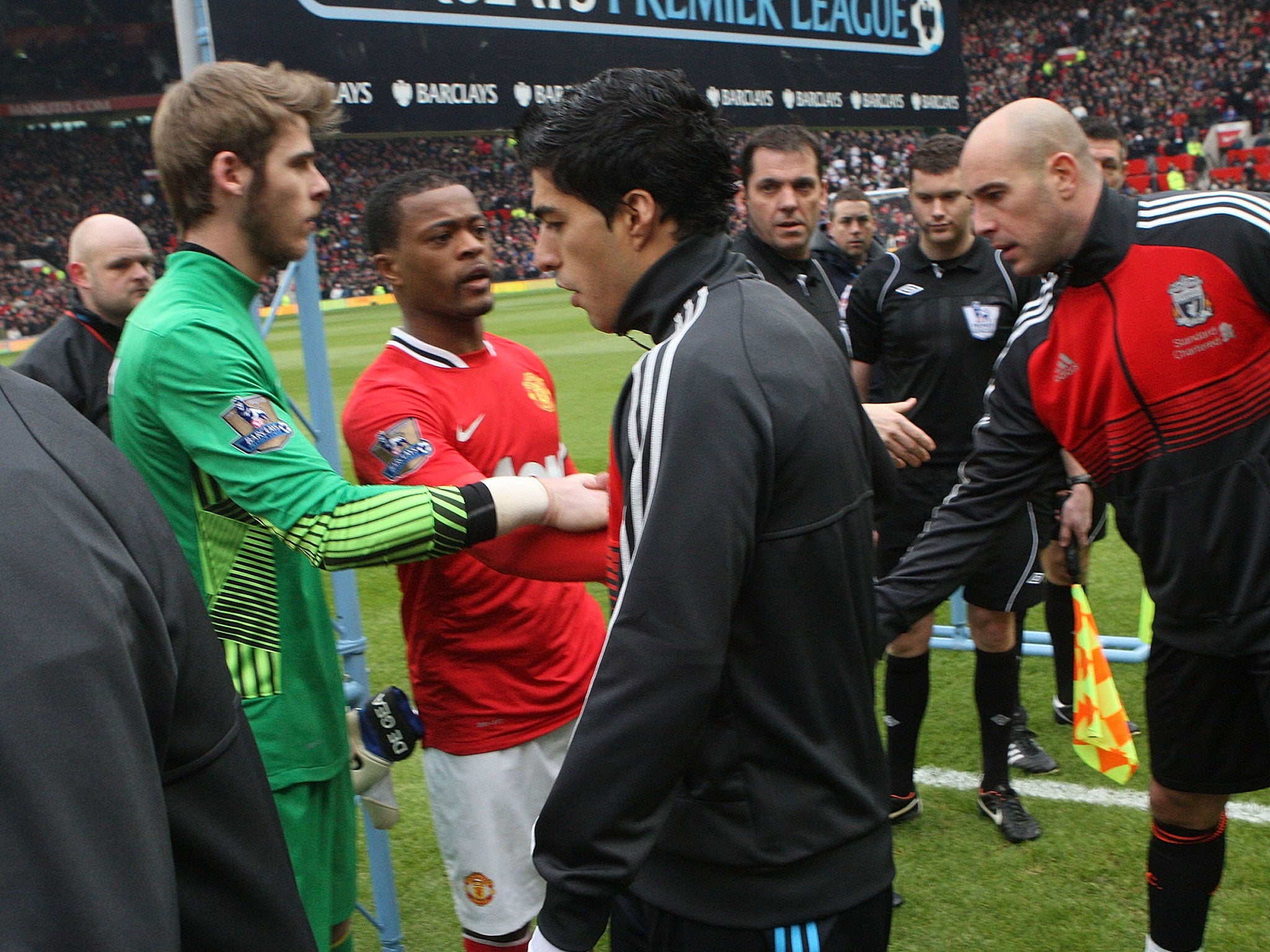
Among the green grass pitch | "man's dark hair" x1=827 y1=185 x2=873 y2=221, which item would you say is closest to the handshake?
the green grass pitch

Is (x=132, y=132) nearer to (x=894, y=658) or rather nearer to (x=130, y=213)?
(x=130, y=213)

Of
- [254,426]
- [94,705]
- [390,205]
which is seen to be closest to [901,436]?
[254,426]

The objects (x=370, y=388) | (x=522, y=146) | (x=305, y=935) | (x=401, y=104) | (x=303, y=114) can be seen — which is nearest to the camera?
(x=305, y=935)

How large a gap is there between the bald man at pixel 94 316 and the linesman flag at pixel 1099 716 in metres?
3.55

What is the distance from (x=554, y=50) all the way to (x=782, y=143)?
1.29 metres

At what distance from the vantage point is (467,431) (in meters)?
2.68

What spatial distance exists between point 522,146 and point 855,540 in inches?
32.0

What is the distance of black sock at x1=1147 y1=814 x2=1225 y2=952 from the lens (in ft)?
9.00

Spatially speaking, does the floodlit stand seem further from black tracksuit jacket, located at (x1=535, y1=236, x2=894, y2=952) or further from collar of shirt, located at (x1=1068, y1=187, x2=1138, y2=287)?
collar of shirt, located at (x1=1068, y1=187, x2=1138, y2=287)

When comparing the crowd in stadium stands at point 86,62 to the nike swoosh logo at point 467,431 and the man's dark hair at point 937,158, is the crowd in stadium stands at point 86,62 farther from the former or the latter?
the nike swoosh logo at point 467,431

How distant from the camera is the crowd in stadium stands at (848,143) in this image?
113ft

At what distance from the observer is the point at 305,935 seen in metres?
1.05

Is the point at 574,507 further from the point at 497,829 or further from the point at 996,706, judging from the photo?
the point at 996,706

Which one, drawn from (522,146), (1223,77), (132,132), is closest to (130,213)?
(132,132)
